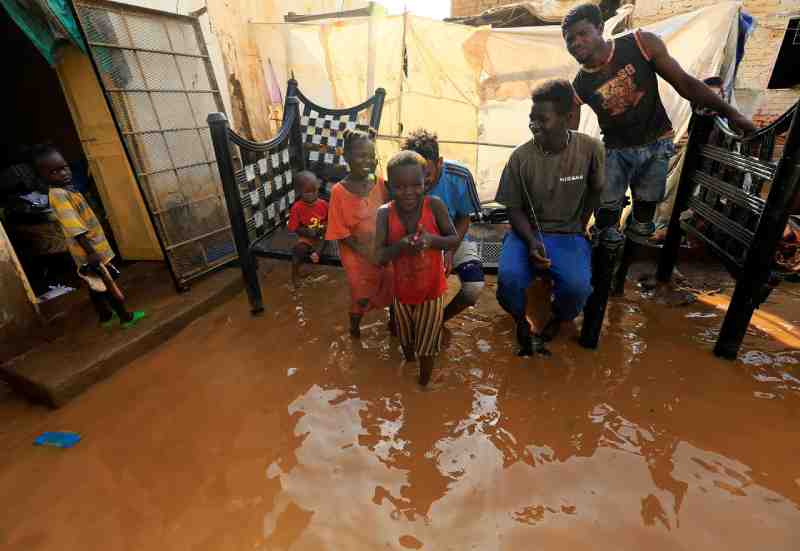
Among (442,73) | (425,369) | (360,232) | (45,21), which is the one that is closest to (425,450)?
(425,369)

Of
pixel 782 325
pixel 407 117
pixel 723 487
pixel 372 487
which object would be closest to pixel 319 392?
pixel 372 487

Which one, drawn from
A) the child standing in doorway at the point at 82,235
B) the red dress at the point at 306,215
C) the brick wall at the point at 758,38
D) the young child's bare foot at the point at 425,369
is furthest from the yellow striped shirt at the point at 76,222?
the brick wall at the point at 758,38

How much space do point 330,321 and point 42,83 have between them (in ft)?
17.5

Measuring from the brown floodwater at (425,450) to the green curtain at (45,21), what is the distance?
2.72m

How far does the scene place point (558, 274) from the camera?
8.02 ft

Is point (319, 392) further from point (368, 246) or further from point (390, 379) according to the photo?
point (368, 246)

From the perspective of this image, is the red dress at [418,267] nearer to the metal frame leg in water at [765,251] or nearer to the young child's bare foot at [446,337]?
the young child's bare foot at [446,337]

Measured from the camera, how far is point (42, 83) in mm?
5215

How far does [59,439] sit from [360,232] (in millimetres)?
2008

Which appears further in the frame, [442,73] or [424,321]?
[442,73]

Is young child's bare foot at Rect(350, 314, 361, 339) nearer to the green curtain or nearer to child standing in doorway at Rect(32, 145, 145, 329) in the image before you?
child standing in doorway at Rect(32, 145, 145, 329)

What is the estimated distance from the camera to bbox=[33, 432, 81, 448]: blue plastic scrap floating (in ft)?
7.00

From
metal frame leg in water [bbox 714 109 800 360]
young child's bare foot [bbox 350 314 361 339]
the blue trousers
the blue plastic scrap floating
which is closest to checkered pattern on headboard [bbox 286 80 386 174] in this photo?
young child's bare foot [bbox 350 314 361 339]

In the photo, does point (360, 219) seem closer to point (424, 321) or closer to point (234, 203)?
point (424, 321)
